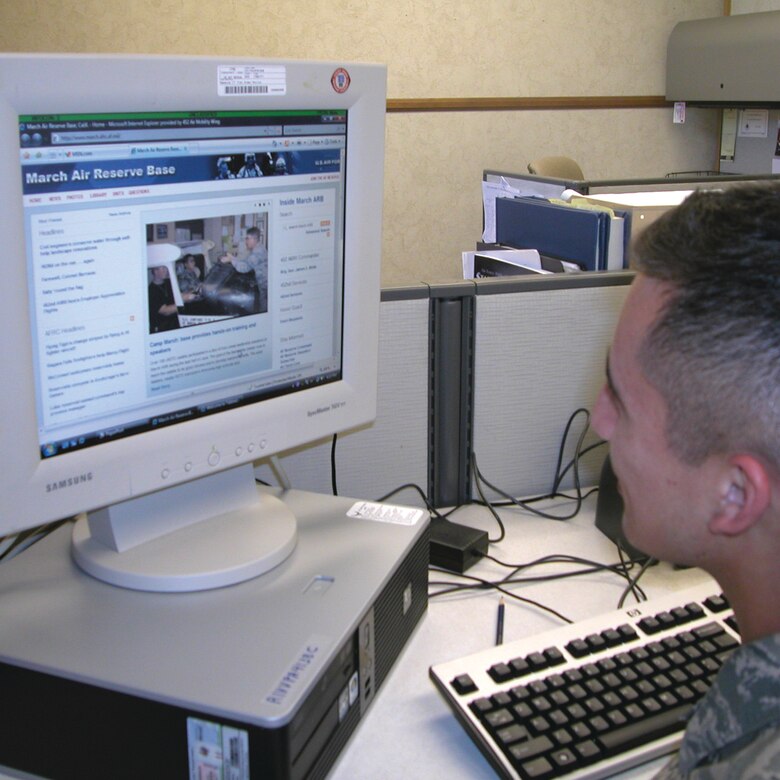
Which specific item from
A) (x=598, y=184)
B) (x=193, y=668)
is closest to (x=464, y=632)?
(x=193, y=668)

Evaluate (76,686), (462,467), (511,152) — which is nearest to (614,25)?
(511,152)

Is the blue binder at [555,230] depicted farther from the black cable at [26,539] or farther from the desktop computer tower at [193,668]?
the black cable at [26,539]

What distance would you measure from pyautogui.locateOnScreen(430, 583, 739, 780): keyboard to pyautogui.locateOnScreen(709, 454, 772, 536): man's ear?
0.83 ft

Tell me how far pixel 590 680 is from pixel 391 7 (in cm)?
359

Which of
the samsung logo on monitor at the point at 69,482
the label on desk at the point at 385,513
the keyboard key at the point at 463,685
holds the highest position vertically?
the samsung logo on monitor at the point at 69,482

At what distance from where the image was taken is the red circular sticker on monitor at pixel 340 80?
0.93 meters

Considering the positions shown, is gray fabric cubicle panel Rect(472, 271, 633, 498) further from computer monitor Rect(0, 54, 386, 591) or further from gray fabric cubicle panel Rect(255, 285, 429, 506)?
computer monitor Rect(0, 54, 386, 591)

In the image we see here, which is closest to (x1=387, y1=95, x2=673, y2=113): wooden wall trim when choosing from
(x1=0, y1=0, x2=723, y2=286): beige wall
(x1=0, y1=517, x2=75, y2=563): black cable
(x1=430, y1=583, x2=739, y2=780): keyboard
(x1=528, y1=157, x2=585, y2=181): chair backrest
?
(x1=0, y1=0, x2=723, y2=286): beige wall

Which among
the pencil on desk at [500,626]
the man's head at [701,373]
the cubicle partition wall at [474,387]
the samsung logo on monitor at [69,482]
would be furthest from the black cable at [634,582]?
the samsung logo on monitor at [69,482]

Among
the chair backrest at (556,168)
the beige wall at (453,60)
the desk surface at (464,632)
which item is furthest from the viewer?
the beige wall at (453,60)

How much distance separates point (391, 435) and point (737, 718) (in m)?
0.73

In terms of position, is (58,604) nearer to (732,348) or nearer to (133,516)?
(133,516)

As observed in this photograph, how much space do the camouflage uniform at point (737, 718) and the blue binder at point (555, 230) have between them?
2.98 ft

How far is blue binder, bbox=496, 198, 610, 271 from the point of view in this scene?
4.77 feet
